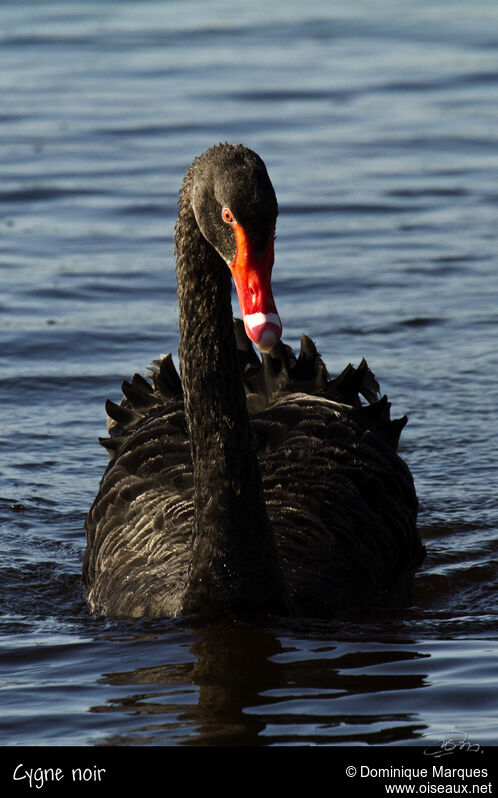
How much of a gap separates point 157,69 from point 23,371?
878 cm

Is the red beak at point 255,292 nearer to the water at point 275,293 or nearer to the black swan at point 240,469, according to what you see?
the black swan at point 240,469

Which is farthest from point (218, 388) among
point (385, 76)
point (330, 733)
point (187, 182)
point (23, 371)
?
point (385, 76)

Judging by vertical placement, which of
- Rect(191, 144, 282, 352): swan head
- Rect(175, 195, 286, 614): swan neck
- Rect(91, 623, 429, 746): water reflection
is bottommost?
Rect(91, 623, 429, 746): water reflection

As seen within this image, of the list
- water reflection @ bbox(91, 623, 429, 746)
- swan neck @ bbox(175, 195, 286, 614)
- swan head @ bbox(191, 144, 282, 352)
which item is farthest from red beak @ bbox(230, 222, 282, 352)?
water reflection @ bbox(91, 623, 429, 746)

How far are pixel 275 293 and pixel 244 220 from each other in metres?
6.06

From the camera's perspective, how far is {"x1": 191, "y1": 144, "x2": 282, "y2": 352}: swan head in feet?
17.9

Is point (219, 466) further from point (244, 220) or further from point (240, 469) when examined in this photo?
point (244, 220)

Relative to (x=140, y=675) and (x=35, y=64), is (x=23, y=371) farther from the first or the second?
(x=35, y=64)

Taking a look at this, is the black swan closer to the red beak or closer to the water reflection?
the red beak

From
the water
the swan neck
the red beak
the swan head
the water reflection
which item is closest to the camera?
the red beak

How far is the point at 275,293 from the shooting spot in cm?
1162

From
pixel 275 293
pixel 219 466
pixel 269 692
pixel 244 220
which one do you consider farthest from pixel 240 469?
pixel 275 293

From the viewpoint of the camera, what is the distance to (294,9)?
22000mm

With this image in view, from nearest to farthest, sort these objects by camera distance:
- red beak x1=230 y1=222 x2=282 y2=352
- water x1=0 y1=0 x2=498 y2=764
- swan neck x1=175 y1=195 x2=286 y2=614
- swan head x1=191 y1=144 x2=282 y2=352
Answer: red beak x1=230 y1=222 x2=282 y2=352
swan head x1=191 y1=144 x2=282 y2=352
water x1=0 y1=0 x2=498 y2=764
swan neck x1=175 y1=195 x2=286 y2=614
